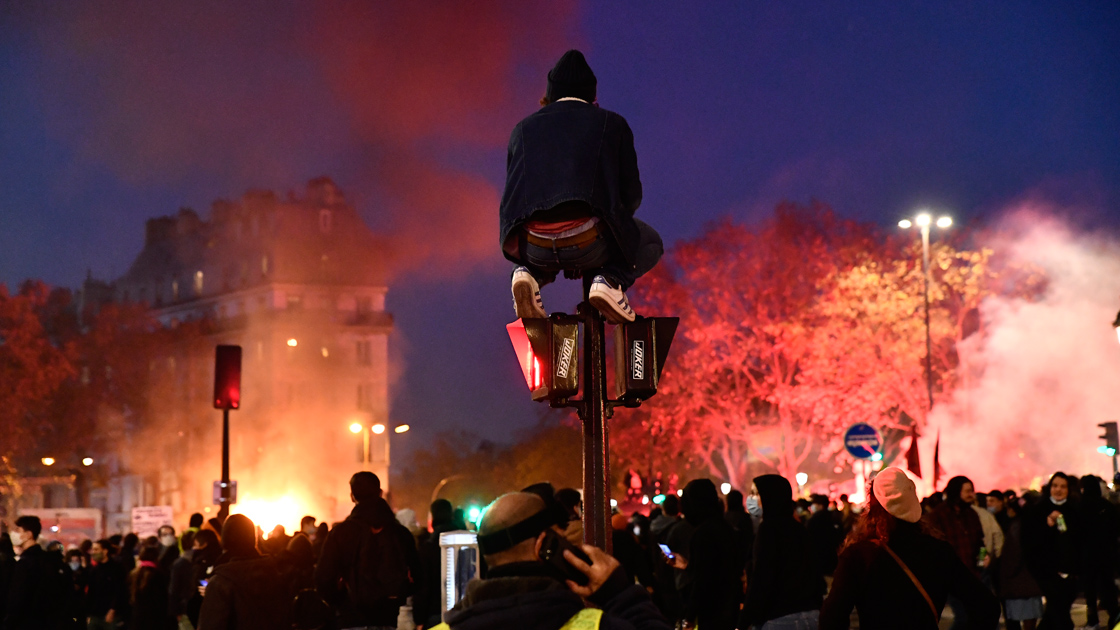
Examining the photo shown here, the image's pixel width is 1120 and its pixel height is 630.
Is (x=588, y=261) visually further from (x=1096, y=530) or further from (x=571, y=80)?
(x=1096, y=530)

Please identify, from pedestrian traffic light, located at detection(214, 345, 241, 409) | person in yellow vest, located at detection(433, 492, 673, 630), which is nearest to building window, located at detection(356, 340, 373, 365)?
pedestrian traffic light, located at detection(214, 345, 241, 409)

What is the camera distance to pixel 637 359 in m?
7.14

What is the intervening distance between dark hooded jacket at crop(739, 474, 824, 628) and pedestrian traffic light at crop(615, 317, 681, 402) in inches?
61.5

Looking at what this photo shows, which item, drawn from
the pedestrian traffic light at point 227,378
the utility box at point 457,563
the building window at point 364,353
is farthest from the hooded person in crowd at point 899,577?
the building window at point 364,353

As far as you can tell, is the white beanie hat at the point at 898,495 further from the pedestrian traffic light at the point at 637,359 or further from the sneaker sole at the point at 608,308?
the sneaker sole at the point at 608,308

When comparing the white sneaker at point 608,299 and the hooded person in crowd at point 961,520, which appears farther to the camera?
the hooded person in crowd at point 961,520

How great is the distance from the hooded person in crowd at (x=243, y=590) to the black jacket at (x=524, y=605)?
4667mm

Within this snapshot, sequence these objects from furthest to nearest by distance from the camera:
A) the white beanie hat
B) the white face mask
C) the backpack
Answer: the white face mask
the backpack
the white beanie hat

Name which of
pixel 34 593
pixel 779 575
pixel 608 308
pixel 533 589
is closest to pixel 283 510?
pixel 34 593

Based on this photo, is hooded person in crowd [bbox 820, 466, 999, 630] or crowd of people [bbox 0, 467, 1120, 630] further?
hooded person in crowd [bbox 820, 466, 999, 630]

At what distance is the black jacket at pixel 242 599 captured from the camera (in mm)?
8117

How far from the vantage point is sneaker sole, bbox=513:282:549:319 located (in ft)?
23.2

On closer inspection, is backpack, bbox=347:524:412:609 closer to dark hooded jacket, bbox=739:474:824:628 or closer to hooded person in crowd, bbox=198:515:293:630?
hooded person in crowd, bbox=198:515:293:630

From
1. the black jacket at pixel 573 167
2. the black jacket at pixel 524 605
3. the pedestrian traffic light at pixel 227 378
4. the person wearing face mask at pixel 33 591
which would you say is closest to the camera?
the black jacket at pixel 524 605
